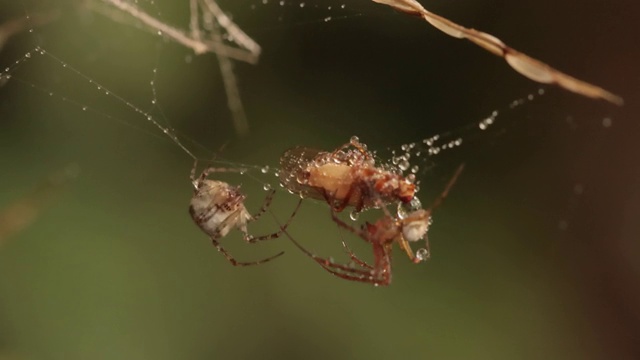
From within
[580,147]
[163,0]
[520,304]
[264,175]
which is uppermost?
[163,0]

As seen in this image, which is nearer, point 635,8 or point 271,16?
point 271,16

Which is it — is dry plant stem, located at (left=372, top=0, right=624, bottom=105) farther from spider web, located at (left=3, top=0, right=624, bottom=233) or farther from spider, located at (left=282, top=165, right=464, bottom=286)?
spider web, located at (left=3, top=0, right=624, bottom=233)

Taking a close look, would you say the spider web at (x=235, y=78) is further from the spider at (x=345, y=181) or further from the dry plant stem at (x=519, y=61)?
the dry plant stem at (x=519, y=61)

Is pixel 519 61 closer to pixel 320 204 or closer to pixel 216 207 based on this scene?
pixel 216 207

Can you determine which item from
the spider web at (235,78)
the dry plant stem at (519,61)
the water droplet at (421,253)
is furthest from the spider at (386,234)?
the spider web at (235,78)

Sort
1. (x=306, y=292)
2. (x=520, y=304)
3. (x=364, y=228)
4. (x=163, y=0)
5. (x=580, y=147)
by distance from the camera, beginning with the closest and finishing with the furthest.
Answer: (x=364, y=228) → (x=163, y=0) → (x=306, y=292) → (x=520, y=304) → (x=580, y=147)

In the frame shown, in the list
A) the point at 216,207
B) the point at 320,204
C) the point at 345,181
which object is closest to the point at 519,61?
the point at 345,181

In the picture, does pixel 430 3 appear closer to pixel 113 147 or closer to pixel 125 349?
pixel 113 147

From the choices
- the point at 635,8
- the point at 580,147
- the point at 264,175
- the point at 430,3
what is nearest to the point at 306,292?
the point at 264,175
